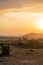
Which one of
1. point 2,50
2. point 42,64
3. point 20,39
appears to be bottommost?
point 42,64

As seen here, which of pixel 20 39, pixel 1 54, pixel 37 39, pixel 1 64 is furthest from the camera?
pixel 37 39

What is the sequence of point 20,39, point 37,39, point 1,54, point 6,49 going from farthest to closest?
point 37,39
point 20,39
point 6,49
point 1,54

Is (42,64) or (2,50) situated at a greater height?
(2,50)

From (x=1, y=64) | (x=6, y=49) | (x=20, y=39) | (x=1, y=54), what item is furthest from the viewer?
(x=20, y=39)

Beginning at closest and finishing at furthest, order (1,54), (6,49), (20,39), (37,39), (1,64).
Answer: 1. (1,64)
2. (1,54)
3. (6,49)
4. (20,39)
5. (37,39)

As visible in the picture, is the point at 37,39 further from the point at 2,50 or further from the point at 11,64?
the point at 11,64

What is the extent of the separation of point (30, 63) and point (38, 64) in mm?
863

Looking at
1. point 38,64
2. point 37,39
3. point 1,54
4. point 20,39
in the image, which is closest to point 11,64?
point 38,64

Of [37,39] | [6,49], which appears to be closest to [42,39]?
[37,39]

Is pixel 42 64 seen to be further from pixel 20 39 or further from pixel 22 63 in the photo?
pixel 20 39

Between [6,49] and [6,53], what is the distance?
48.5 inches

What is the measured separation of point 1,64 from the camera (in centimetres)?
2434

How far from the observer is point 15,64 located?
969 inches

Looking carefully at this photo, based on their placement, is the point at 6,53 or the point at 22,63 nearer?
the point at 22,63
